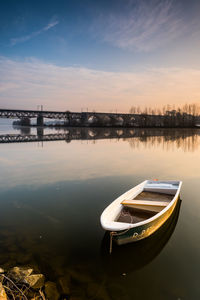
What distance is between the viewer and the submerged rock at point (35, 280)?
15.9ft

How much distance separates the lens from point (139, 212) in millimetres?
8188

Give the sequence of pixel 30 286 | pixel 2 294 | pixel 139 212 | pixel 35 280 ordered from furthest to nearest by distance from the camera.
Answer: pixel 139 212
pixel 35 280
pixel 30 286
pixel 2 294

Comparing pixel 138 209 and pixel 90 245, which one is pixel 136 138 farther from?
pixel 90 245

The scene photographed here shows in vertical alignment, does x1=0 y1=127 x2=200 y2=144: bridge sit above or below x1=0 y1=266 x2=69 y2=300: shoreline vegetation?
above

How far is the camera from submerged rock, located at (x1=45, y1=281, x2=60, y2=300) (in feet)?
15.4

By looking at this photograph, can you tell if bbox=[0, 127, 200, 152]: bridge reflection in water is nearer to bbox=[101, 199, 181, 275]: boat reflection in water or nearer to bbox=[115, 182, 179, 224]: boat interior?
bbox=[115, 182, 179, 224]: boat interior

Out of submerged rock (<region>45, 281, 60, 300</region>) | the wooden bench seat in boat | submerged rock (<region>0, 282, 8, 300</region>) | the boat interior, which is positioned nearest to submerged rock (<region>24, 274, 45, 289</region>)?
submerged rock (<region>45, 281, 60, 300</region>)

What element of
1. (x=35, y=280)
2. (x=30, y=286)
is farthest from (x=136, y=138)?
(x=30, y=286)

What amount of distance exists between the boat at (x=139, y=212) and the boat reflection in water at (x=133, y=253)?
0.98ft

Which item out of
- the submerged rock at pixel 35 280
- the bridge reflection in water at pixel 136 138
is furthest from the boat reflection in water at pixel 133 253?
the bridge reflection in water at pixel 136 138

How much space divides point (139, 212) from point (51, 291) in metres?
4.52

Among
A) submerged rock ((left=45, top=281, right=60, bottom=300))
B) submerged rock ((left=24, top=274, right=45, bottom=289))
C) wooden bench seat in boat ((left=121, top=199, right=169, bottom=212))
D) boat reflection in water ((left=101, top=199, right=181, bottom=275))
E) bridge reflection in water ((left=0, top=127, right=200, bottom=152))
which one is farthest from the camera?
bridge reflection in water ((left=0, top=127, right=200, bottom=152))

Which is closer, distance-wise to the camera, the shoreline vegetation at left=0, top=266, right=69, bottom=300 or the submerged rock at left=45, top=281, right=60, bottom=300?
the shoreline vegetation at left=0, top=266, right=69, bottom=300

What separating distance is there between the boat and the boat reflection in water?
0.98 ft
